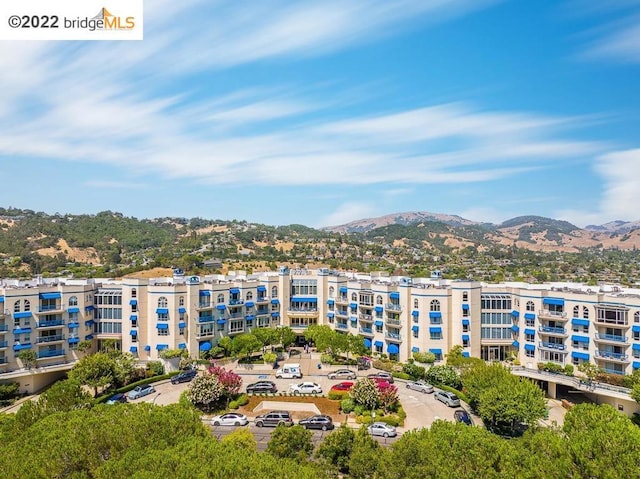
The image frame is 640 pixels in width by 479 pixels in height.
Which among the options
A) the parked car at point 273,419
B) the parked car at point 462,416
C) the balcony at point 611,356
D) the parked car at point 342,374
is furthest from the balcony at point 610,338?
the parked car at point 273,419

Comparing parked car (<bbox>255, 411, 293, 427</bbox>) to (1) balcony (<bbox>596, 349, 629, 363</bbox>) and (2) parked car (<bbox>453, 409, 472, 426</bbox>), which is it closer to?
(2) parked car (<bbox>453, 409, 472, 426</bbox>)

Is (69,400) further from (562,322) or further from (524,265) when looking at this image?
(524,265)

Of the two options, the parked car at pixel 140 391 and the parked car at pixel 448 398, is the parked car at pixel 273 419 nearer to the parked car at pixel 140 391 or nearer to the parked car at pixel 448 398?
the parked car at pixel 140 391

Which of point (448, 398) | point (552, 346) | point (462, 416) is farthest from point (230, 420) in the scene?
point (552, 346)

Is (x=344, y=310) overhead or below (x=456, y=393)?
overhead

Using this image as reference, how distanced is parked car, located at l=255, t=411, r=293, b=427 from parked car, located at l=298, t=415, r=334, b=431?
1.35m

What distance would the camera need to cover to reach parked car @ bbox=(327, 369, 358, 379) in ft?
172

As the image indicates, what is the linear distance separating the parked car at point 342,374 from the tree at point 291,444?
22.3 metres

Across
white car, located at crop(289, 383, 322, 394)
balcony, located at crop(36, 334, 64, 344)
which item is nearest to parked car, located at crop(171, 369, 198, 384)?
white car, located at crop(289, 383, 322, 394)

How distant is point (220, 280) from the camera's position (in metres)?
63.7

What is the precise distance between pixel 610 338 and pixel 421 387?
66.7ft

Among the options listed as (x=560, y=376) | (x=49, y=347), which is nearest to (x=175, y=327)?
(x=49, y=347)

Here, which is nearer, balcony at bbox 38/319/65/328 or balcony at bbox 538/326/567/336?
balcony at bbox 538/326/567/336

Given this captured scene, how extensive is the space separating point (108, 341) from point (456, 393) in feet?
139
